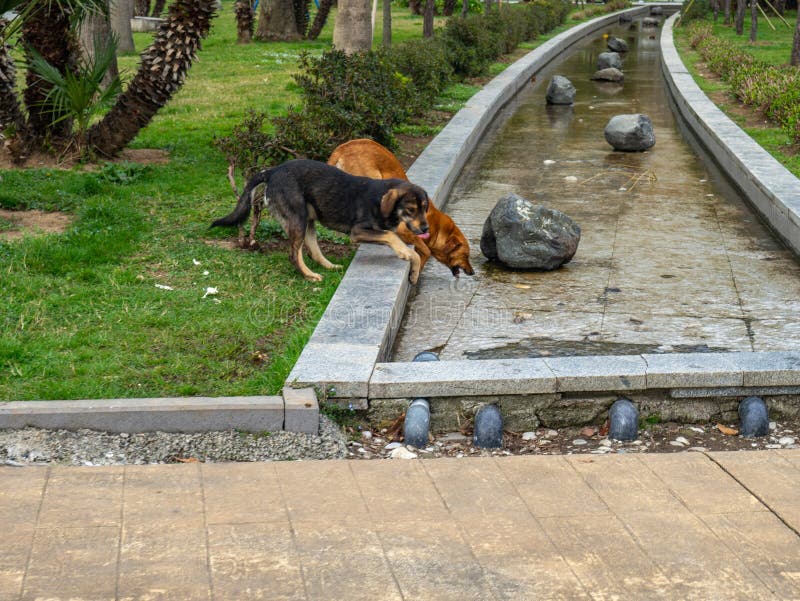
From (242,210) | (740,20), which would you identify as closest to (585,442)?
(242,210)

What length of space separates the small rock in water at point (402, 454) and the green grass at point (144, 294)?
760mm

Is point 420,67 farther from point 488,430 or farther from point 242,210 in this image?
point 488,430

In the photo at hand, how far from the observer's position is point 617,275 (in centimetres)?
889

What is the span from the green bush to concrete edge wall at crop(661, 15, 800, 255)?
13.9 feet

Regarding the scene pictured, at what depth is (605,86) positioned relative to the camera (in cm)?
2355

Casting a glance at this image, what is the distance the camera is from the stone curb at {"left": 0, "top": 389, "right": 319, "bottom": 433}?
17.5 feet

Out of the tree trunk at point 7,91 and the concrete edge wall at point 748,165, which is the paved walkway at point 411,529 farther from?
the tree trunk at point 7,91

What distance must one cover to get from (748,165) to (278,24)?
21.5 meters

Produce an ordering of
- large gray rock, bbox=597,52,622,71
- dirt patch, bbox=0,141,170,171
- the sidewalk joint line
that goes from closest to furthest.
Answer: the sidewalk joint line
dirt patch, bbox=0,141,170,171
large gray rock, bbox=597,52,622,71

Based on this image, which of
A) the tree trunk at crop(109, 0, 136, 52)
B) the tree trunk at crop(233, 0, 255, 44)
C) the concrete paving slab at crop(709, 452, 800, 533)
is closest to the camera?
the concrete paving slab at crop(709, 452, 800, 533)

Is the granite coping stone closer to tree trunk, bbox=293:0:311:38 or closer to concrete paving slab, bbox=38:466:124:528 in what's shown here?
concrete paving slab, bbox=38:466:124:528

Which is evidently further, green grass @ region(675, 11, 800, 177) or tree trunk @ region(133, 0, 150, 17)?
tree trunk @ region(133, 0, 150, 17)

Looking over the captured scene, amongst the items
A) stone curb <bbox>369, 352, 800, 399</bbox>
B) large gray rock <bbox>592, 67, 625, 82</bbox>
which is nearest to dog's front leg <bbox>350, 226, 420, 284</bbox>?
stone curb <bbox>369, 352, 800, 399</bbox>

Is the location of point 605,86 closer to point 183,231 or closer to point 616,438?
point 183,231
